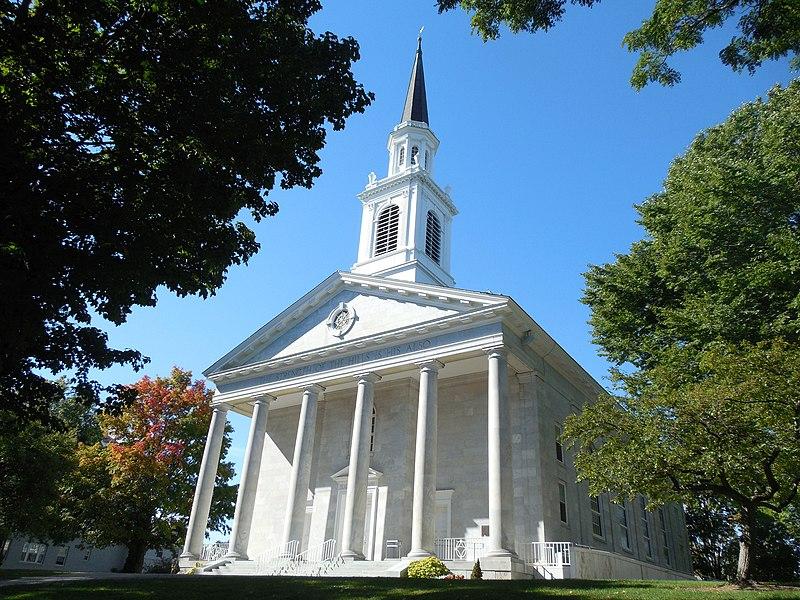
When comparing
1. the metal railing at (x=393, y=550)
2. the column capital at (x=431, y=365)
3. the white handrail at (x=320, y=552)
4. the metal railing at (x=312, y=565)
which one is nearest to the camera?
the metal railing at (x=312, y=565)

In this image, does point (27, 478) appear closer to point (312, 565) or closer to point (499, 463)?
point (312, 565)

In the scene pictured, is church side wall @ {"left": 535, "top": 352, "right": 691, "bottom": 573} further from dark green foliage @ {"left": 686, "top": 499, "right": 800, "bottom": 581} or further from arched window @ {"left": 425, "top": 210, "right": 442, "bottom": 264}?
dark green foliage @ {"left": 686, "top": 499, "right": 800, "bottom": 581}

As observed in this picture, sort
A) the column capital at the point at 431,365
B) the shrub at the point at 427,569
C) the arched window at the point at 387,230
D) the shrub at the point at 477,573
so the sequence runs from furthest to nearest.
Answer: the arched window at the point at 387,230 < the column capital at the point at 431,365 < the shrub at the point at 427,569 < the shrub at the point at 477,573

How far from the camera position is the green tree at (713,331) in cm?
1421

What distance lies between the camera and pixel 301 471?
25.0 metres

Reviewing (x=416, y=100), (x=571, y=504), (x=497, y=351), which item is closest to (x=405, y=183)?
(x=416, y=100)

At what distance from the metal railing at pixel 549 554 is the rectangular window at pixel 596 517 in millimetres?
6344

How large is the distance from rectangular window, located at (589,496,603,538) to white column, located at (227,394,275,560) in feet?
48.2

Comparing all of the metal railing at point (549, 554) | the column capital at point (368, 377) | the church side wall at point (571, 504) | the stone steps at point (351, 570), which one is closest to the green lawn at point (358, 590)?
the stone steps at point (351, 570)

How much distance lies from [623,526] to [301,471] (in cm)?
1578

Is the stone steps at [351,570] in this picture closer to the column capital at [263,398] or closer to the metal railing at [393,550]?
the metal railing at [393,550]

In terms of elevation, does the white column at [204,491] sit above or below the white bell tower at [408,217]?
below

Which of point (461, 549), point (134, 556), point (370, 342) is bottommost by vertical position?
point (134, 556)

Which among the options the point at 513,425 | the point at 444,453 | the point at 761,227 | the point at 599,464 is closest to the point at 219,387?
the point at 444,453
